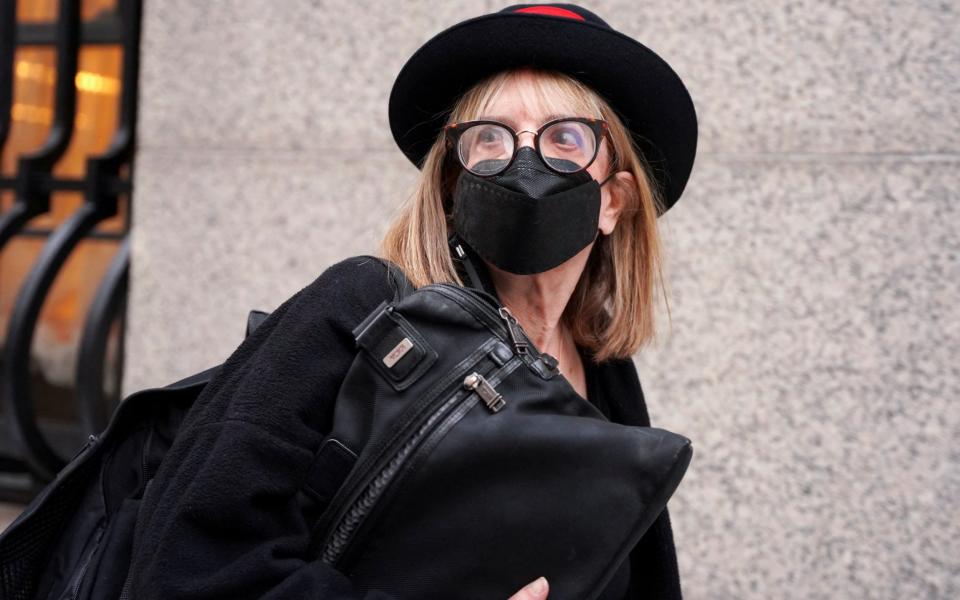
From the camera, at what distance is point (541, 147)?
5.02ft

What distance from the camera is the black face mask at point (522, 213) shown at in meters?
1.50

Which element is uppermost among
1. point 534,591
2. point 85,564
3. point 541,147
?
point 541,147

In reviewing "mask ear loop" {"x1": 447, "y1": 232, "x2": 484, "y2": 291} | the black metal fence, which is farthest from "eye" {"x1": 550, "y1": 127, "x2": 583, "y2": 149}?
the black metal fence

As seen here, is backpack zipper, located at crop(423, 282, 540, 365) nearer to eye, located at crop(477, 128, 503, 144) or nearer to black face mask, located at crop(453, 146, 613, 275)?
black face mask, located at crop(453, 146, 613, 275)

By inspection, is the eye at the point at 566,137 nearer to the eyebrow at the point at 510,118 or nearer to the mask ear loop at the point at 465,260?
the eyebrow at the point at 510,118

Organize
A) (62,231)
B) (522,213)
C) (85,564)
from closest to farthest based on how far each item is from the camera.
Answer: (85,564) → (522,213) → (62,231)

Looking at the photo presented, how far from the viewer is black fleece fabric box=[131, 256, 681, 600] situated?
1.16 meters

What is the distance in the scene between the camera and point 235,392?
49.5 inches

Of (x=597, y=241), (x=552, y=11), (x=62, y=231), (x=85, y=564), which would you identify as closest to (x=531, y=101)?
(x=552, y=11)

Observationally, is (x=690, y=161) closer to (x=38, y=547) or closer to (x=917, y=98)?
(x=917, y=98)

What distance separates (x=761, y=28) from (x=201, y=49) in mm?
2036

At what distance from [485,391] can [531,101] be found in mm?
619

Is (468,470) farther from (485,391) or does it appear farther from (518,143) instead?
(518,143)

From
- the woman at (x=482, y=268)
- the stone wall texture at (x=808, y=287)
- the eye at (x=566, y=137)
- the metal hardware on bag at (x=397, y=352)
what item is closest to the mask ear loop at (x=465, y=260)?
the woman at (x=482, y=268)
